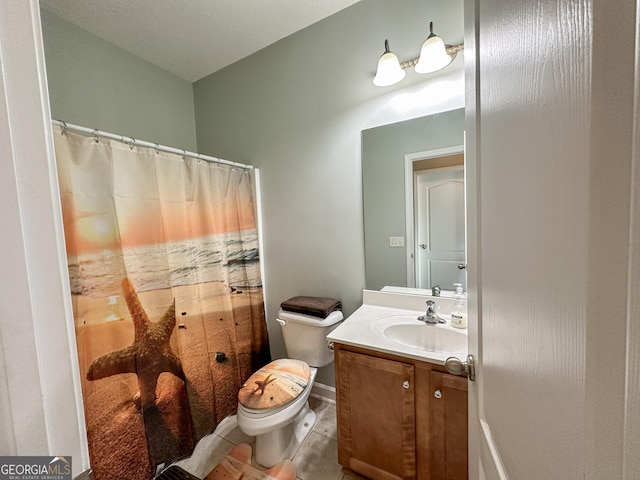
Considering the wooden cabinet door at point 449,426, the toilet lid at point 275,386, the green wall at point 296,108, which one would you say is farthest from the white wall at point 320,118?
the wooden cabinet door at point 449,426

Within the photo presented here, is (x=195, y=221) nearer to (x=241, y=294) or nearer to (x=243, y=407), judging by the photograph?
(x=241, y=294)

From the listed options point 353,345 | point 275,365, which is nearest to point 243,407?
point 275,365

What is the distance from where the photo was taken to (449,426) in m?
0.96

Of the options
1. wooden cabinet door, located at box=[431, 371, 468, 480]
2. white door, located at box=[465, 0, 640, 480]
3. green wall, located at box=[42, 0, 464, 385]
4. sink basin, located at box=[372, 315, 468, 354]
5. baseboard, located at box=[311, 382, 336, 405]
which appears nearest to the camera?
white door, located at box=[465, 0, 640, 480]

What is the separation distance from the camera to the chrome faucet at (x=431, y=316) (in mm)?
1282

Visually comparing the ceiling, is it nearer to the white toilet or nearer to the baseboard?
the white toilet

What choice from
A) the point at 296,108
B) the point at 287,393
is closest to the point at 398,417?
the point at 287,393

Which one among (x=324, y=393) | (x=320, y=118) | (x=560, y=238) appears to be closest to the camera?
(x=560, y=238)

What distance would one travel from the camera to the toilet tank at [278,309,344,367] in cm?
157

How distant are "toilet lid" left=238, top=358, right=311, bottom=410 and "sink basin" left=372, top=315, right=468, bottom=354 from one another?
1.77ft

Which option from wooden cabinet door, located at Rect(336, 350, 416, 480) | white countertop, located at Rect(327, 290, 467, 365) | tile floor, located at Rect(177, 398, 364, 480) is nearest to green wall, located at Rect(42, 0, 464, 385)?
white countertop, located at Rect(327, 290, 467, 365)

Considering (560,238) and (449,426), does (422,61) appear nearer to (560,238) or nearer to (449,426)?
(560,238)

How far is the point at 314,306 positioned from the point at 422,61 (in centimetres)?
150

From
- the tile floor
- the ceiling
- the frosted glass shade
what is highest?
the ceiling
